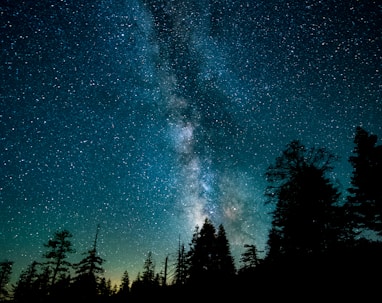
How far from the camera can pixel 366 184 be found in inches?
675

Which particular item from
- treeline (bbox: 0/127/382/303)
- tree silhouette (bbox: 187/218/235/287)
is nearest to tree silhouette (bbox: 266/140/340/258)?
treeline (bbox: 0/127/382/303)

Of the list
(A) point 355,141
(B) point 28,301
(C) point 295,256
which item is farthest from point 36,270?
(A) point 355,141

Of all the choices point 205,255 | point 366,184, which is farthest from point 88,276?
point 366,184

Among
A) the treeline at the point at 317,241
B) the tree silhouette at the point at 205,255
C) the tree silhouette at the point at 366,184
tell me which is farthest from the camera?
the tree silhouette at the point at 205,255

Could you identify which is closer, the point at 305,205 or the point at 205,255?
the point at 305,205

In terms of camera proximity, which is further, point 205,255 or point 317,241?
point 205,255

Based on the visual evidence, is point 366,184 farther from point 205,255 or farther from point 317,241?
point 205,255

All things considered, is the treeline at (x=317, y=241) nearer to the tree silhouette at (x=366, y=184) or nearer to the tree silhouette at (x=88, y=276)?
the tree silhouette at (x=366, y=184)

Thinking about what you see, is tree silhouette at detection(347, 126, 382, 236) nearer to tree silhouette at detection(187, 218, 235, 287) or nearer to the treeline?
the treeline

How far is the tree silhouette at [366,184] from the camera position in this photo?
656 inches

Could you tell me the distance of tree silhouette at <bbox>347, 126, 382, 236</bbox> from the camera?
656 inches

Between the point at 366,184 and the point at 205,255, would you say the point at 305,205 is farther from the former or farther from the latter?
the point at 205,255

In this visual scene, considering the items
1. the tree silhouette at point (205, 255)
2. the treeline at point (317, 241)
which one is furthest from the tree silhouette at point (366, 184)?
the tree silhouette at point (205, 255)

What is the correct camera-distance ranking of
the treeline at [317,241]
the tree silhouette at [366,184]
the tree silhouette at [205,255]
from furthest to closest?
the tree silhouette at [205,255] → the tree silhouette at [366,184] → the treeline at [317,241]
